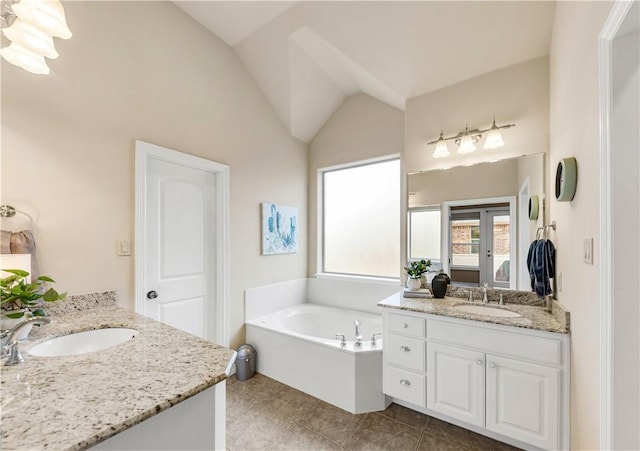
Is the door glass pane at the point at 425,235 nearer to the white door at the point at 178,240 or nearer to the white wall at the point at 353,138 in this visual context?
the white wall at the point at 353,138

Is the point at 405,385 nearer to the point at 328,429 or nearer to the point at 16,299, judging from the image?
the point at 328,429

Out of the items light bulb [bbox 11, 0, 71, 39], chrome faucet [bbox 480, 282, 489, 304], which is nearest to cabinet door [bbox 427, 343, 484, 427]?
chrome faucet [bbox 480, 282, 489, 304]

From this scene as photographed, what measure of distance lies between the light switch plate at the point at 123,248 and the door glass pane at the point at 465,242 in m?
2.49

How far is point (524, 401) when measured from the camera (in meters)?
1.56

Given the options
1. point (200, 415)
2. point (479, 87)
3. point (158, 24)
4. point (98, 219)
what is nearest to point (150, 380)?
point (200, 415)

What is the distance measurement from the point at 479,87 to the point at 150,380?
2.81 metres

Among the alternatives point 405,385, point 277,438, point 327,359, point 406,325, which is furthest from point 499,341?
point 277,438

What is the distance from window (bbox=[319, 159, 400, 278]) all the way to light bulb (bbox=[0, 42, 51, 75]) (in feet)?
8.62

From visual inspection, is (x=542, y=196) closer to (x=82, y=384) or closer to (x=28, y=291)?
(x=82, y=384)

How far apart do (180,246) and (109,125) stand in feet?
3.19

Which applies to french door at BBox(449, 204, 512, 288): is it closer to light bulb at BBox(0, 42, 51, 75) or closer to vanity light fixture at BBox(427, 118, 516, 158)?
vanity light fixture at BBox(427, 118, 516, 158)

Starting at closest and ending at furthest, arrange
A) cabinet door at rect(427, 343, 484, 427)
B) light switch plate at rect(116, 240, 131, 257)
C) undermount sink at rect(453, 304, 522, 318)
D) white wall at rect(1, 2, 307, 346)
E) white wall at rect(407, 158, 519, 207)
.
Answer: white wall at rect(1, 2, 307, 346) → cabinet door at rect(427, 343, 484, 427) → light switch plate at rect(116, 240, 131, 257) → undermount sink at rect(453, 304, 522, 318) → white wall at rect(407, 158, 519, 207)

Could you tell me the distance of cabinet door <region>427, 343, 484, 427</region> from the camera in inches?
66.6

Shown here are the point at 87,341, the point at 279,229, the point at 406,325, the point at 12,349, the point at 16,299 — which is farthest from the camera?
the point at 279,229
